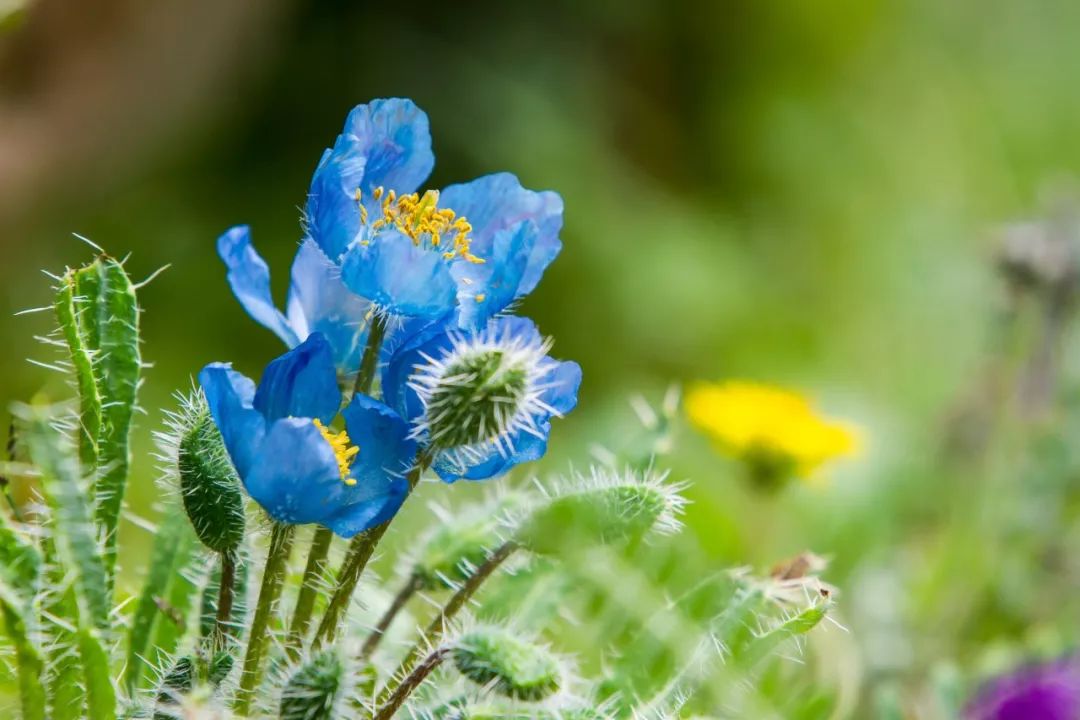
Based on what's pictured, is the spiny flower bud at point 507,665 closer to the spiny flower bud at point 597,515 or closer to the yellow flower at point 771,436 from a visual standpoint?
the spiny flower bud at point 597,515

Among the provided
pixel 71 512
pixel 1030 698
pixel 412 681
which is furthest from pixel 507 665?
pixel 1030 698

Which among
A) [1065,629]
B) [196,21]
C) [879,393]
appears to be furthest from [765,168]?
[1065,629]

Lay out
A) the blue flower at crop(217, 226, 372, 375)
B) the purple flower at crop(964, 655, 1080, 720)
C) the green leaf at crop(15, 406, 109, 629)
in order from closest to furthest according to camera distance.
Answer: the green leaf at crop(15, 406, 109, 629), the blue flower at crop(217, 226, 372, 375), the purple flower at crop(964, 655, 1080, 720)

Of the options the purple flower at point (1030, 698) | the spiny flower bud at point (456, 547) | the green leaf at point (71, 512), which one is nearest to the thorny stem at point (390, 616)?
the spiny flower bud at point (456, 547)

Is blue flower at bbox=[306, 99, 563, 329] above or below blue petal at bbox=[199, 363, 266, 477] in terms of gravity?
above

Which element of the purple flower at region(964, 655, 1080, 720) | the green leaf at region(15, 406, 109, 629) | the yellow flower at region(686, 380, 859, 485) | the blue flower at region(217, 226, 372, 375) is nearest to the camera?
the green leaf at region(15, 406, 109, 629)

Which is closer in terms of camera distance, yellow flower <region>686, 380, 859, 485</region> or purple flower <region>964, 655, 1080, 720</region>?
purple flower <region>964, 655, 1080, 720</region>

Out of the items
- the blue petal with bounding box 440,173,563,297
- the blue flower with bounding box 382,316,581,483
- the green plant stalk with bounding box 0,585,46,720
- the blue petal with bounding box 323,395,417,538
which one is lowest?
the green plant stalk with bounding box 0,585,46,720

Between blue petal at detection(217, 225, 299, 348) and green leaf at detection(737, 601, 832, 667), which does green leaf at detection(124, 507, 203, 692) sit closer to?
blue petal at detection(217, 225, 299, 348)

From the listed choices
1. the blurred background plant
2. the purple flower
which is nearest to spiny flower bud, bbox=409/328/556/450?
the blurred background plant
